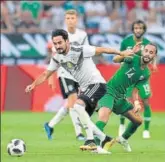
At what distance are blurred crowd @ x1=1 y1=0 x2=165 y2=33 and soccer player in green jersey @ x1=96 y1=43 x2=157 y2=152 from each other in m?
12.6

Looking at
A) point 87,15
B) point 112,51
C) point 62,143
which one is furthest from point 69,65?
point 87,15

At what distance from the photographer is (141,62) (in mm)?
13703

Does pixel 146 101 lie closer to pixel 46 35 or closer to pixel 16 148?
pixel 16 148

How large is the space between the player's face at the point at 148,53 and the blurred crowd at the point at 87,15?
12886mm

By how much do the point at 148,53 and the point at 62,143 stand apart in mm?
2579

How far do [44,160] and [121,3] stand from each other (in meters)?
17.1

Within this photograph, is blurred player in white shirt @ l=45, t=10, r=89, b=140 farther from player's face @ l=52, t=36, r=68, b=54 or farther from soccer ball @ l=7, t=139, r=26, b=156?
soccer ball @ l=7, t=139, r=26, b=156

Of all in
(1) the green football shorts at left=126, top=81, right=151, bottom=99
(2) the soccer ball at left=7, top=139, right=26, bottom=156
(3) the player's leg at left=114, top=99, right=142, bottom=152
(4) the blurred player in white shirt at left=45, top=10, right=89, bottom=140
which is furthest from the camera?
(4) the blurred player in white shirt at left=45, top=10, right=89, bottom=140

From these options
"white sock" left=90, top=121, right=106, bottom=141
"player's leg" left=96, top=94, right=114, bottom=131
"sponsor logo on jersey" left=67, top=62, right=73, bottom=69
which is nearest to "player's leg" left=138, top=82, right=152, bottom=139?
"player's leg" left=96, top=94, right=114, bottom=131

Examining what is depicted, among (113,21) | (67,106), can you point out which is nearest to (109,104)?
(67,106)

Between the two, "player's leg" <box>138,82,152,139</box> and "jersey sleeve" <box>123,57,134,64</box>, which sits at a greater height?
"jersey sleeve" <box>123,57,134,64</box>

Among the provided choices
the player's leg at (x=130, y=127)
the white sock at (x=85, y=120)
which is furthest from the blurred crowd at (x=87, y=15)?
the white sock at (x=85, y=120)

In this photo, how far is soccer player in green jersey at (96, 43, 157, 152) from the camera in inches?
527

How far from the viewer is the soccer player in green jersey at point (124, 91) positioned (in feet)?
43.9
